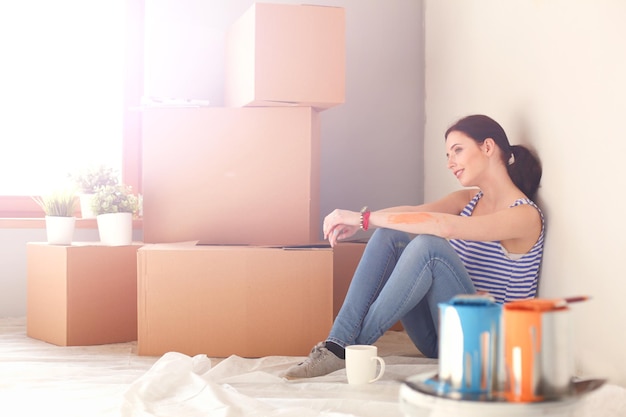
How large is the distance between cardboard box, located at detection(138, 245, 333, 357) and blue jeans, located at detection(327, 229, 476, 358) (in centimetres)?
24

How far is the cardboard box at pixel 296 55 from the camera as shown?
92.6 inches

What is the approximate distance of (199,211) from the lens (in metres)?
2.43

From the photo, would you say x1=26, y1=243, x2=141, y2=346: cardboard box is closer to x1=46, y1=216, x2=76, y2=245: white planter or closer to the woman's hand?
x1=46, y1=216, x2=76, y2=245: white planter

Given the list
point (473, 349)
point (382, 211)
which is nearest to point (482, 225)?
point (382, 211)

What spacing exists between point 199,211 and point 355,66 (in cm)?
103

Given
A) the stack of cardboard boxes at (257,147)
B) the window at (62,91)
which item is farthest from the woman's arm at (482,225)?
the window at (62,91)

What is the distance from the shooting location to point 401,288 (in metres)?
1.79

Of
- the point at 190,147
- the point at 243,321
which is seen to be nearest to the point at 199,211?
the point at 190,147

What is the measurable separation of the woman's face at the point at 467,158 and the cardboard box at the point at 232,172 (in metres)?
0.58

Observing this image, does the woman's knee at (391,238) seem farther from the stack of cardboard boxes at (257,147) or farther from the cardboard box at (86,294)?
the cardboard box at (86,294)

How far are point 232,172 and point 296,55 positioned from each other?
42 cm

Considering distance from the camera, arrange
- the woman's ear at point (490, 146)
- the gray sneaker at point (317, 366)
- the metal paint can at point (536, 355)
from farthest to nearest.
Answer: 1. the woman's ear at point (490, 146)
2. the gray sneaker at point (317, 366)
3. the metal paint can at point (536, 355)

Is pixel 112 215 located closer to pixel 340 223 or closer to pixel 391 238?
pixel 340 223

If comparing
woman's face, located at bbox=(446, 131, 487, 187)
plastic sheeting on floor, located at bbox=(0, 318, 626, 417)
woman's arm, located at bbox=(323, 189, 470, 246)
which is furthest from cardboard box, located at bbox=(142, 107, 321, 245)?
woman's face, located at bbox=(446, 131, 487, 187)
